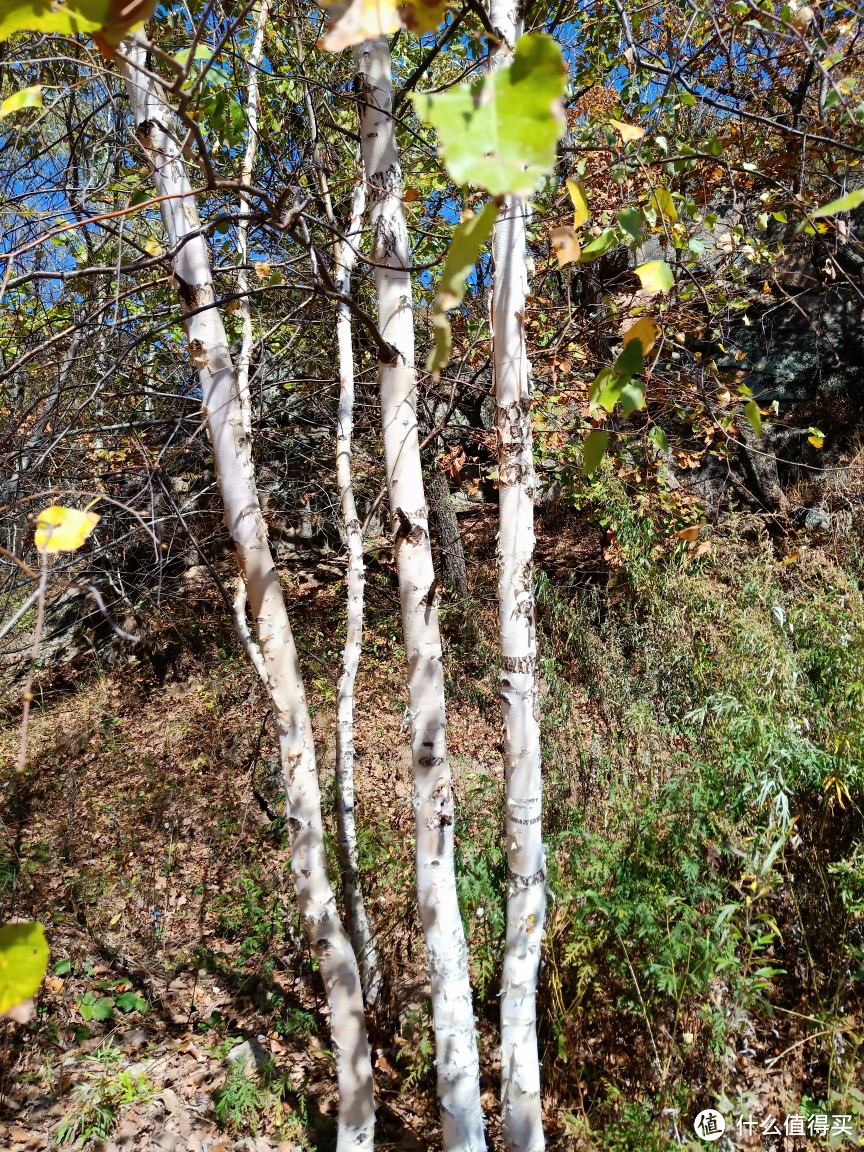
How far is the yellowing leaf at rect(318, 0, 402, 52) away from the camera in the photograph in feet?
1.66

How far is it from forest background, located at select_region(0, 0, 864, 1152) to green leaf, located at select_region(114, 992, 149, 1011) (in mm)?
12

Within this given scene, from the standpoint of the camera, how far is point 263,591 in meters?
1.84

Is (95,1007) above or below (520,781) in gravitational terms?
below

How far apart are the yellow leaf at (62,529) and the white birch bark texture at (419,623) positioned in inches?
39.9

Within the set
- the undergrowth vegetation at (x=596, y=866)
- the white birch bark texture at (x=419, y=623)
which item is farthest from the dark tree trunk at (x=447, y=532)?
the white birch bark texture at (x=419, y=623)

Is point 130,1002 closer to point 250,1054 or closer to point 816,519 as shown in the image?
point 250,1054

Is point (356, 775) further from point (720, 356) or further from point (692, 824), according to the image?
point (720, 356)

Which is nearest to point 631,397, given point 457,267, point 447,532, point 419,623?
point 457,267

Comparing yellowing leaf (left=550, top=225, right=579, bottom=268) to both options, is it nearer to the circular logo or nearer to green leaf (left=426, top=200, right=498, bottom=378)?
green leaf (left=426, top=200, right=498, bottom=378)

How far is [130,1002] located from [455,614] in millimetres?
3676

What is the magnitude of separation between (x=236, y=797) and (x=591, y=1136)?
320cm

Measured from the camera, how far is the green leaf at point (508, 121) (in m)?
0.41

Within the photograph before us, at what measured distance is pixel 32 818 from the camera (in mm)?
4770

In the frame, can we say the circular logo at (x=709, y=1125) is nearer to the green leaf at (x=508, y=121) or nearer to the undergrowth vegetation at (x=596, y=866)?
the undergrowth vegetation at (x=596, y=866)
